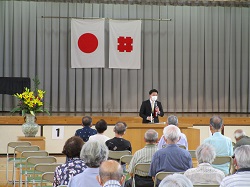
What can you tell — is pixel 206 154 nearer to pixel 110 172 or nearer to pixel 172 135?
pixel 172 135

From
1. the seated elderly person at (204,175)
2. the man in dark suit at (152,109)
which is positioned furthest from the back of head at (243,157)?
the man in dark suit at (152,109)

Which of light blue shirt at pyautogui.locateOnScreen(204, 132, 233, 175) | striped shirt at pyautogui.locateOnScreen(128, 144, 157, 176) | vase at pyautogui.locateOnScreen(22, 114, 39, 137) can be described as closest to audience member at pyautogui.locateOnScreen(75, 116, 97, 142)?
vase at pyautogui.locateOnScreen(22, 114, 39, 137)

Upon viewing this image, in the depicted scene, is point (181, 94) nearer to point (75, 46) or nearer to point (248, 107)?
point (248, 107)

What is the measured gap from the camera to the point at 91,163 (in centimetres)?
519

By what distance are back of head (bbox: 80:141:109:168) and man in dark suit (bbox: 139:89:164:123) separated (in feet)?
26.1

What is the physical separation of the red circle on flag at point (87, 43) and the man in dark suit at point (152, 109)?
5774mm

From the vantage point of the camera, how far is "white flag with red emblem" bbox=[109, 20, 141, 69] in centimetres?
1895

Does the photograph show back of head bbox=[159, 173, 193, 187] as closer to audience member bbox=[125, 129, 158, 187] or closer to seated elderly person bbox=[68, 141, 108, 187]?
seated elderly person bbox=[68, 141, 108, 187]

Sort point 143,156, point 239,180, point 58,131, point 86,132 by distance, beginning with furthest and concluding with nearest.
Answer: point 58,131, point 86,132, point 143,156, point 239,180

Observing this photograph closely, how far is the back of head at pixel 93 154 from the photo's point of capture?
5.19 metres

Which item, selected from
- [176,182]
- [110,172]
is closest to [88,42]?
→ [110,172]

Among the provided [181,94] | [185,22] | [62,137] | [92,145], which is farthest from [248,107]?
[92,145]

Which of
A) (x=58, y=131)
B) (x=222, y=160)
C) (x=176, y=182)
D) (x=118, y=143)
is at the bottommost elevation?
(x=58, y=131)

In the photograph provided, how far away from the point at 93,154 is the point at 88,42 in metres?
13.8
